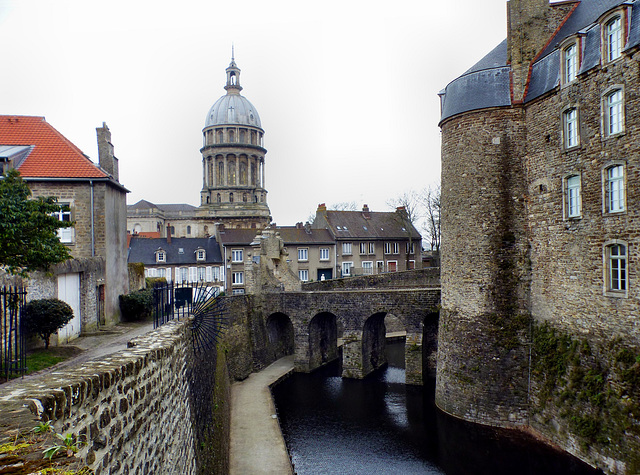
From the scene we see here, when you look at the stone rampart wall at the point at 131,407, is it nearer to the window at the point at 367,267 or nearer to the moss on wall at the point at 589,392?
the moss on wall at the point at 589,392

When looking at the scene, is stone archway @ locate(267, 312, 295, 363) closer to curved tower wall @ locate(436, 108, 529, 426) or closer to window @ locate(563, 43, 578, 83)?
curved tower wall @ locate(436, 108, 529, 426)

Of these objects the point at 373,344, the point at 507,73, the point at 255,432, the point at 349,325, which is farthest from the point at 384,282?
the point at 507,73

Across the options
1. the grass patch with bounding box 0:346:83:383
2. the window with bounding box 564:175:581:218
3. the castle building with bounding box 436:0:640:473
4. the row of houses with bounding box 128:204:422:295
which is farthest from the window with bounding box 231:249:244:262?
the window with bounding box 564:175:581:218

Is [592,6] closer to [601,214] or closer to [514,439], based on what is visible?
[601,214]

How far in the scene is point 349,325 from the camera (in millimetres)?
22188

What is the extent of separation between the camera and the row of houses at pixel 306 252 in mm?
42406

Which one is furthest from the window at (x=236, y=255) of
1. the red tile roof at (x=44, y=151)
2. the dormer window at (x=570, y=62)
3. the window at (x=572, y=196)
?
the dormer window at (x=570, y=62)

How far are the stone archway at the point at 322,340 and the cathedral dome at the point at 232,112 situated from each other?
Result: 154 ft

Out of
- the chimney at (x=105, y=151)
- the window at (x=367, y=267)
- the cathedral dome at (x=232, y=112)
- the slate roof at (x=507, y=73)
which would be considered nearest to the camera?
the slate roof at (x=507, y=73)

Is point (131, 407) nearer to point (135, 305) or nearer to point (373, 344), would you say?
point (135, 305)

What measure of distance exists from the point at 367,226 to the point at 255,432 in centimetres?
3180

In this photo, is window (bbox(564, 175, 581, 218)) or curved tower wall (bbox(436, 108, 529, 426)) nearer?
window (bbox(564, 175, 581, 218))

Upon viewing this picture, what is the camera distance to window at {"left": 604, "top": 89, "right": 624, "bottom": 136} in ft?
37.7

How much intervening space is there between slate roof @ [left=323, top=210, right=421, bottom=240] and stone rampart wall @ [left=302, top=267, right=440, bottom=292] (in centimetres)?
1414
